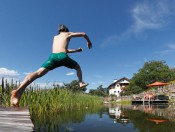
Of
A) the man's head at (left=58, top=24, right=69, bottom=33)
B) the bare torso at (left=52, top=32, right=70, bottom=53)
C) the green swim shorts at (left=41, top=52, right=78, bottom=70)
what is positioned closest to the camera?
the green swim shorts at (left=41, top=52, right=78, bottom=70)

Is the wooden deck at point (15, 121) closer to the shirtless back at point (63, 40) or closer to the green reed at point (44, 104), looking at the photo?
the shirtless back at point (63, 40)

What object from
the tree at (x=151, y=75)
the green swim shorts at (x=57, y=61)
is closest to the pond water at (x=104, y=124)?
the green swim shorts at (x=57, y=61)

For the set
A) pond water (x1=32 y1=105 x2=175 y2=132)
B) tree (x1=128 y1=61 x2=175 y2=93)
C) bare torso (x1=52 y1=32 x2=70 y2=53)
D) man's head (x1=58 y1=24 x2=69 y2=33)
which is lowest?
pond water (x1=32 y1=105 x2=175 y2=132)

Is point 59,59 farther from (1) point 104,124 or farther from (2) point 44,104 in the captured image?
(2) point 44,104

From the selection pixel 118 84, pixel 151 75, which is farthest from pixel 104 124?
pixel 118 84

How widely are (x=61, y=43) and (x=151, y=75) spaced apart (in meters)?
64.1

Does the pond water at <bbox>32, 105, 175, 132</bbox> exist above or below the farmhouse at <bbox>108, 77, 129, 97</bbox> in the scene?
below

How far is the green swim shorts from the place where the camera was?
480 cm

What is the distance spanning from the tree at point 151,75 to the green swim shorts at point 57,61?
199 ft

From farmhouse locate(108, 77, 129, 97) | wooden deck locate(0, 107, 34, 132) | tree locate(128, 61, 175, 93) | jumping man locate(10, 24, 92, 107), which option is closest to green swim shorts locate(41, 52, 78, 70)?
jumping man locate(10, 24, 92, 107)

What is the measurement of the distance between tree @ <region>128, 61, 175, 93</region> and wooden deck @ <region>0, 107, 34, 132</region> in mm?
61661

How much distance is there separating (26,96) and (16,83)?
2.88 ft

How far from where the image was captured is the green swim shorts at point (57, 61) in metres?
4.80

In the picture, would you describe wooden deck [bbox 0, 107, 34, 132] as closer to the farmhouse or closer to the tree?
the tree
